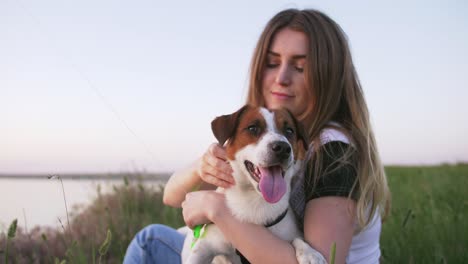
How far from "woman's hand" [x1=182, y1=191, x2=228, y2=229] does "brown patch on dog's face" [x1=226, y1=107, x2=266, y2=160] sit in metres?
0.27

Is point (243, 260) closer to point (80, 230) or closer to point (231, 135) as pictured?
point (231, 135)

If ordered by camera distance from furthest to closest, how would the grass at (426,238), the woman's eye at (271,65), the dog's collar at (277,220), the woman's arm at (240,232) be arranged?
the grass at (426,238)
the woman's eye at (271,65)
the dog's collar at (277,220)
the woman's arm at (240,232)

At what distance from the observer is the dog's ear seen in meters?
2.82

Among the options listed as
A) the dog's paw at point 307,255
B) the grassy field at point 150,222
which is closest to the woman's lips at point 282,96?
the dog's paw at point 307,255

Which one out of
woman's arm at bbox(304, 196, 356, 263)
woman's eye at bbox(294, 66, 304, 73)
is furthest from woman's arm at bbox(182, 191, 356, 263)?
woman's eye at bbox(294, 66, 304, 73)

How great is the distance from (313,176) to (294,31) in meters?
1.21

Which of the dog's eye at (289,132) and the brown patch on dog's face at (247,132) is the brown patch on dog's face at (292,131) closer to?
the dog's eye at (289,132)

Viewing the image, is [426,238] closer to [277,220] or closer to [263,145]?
[277,220]

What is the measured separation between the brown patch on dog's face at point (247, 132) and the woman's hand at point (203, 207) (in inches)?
10.7

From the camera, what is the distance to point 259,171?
2.59m

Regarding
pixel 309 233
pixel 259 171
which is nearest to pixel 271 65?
pixel 259 171

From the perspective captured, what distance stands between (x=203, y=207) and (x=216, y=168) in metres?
0.25

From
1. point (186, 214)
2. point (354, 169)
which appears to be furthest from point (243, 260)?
point (354, 169)

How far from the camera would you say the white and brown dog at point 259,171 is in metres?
2.55
